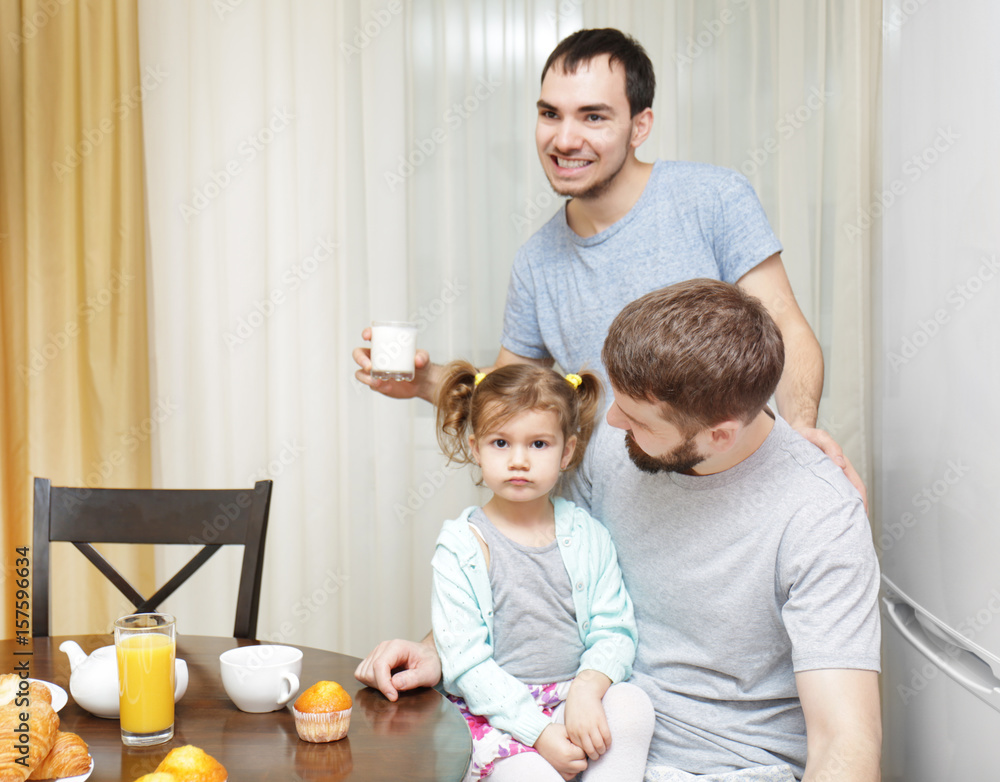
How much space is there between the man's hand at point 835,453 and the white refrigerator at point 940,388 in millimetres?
124

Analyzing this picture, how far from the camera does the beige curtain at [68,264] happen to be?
2.48m

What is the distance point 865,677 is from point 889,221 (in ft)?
2.83

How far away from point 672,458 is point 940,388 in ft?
1.57

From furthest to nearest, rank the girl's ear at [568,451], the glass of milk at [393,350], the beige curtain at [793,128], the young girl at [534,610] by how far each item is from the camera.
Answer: the beige curtain at [793,128] < the glass of milk at [393,350] < the girl's ear at [568,451] < the young girl at [534,610]

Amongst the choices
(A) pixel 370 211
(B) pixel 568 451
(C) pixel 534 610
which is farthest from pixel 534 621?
(A) pixel 370 211

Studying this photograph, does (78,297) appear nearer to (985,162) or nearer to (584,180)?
(584,180)

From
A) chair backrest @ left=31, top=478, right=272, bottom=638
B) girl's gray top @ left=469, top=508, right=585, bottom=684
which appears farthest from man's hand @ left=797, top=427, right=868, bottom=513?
chair backrest @ left=31, top=478, right=272, bottom=638

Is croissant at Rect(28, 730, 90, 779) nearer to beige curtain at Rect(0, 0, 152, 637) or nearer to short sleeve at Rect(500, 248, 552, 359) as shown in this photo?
short sleeve at Rect(500, 248, 552, 359)

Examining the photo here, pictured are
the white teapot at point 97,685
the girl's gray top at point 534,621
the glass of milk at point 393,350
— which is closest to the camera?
the white teapot at point 97,685

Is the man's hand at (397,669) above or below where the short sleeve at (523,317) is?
below

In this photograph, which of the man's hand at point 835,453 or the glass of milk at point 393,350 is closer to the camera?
the man's hand at point 835,453

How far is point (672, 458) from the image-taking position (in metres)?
1.30

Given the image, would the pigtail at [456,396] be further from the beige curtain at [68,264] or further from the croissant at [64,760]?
the beige curtain at [68,264]

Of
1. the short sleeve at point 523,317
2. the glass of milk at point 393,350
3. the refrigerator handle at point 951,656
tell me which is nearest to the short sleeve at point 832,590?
the refrigerator handle at point 951,656
